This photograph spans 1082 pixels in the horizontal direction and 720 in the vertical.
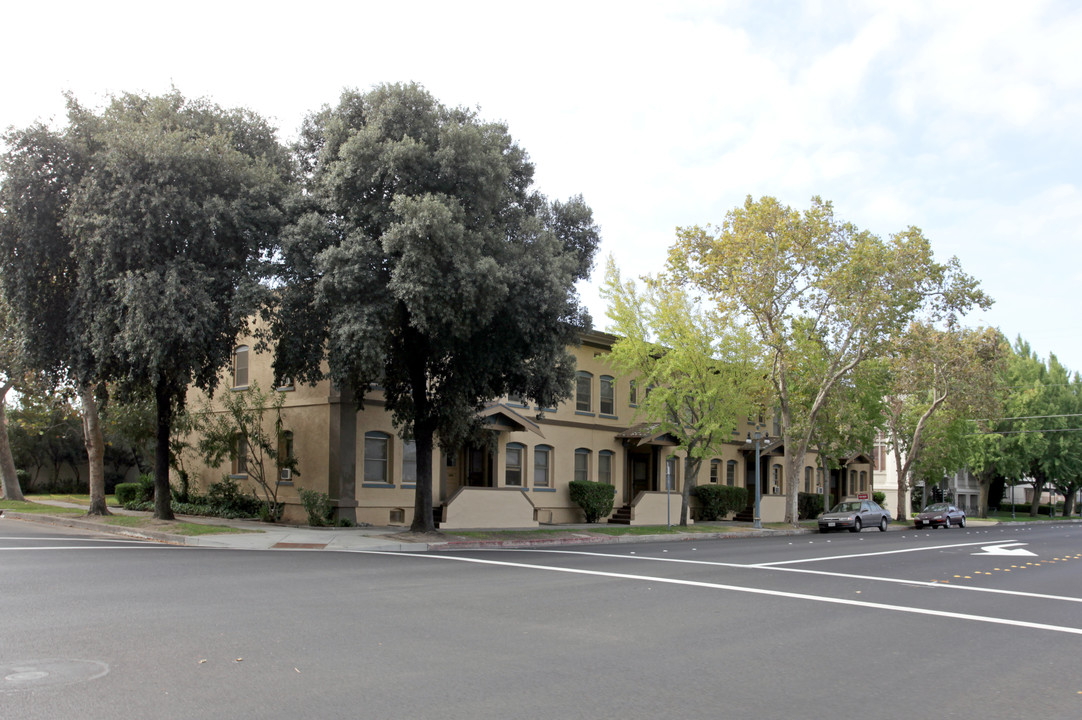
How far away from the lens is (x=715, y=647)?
834 cm

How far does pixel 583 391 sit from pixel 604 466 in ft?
11.9

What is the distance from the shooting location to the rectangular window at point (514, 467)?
104 feet

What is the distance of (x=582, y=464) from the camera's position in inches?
1399

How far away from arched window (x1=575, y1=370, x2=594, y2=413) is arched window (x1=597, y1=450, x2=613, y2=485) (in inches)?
88.2

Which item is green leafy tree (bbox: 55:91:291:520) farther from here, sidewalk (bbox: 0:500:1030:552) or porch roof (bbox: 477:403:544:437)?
porch roof (bbox: 477:403:544:437)

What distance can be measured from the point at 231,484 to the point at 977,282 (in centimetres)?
3244

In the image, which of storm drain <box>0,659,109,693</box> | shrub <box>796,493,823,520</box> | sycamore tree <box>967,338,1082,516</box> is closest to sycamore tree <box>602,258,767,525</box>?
shrub <box>796,493,823,520</box>

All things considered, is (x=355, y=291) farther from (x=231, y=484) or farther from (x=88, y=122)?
(x=231, y=484)

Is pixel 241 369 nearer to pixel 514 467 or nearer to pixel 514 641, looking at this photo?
pixel 514 467

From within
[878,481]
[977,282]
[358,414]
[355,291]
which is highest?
[977,282]

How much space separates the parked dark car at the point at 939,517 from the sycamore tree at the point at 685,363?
17.4 meters

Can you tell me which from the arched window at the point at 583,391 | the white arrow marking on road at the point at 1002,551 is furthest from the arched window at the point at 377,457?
the white arrow marking on road at the point at 1002,551

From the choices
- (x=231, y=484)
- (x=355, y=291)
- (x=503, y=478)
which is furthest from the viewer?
(x=503, y=478)

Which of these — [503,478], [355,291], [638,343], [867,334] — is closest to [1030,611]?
→ [355,291]
